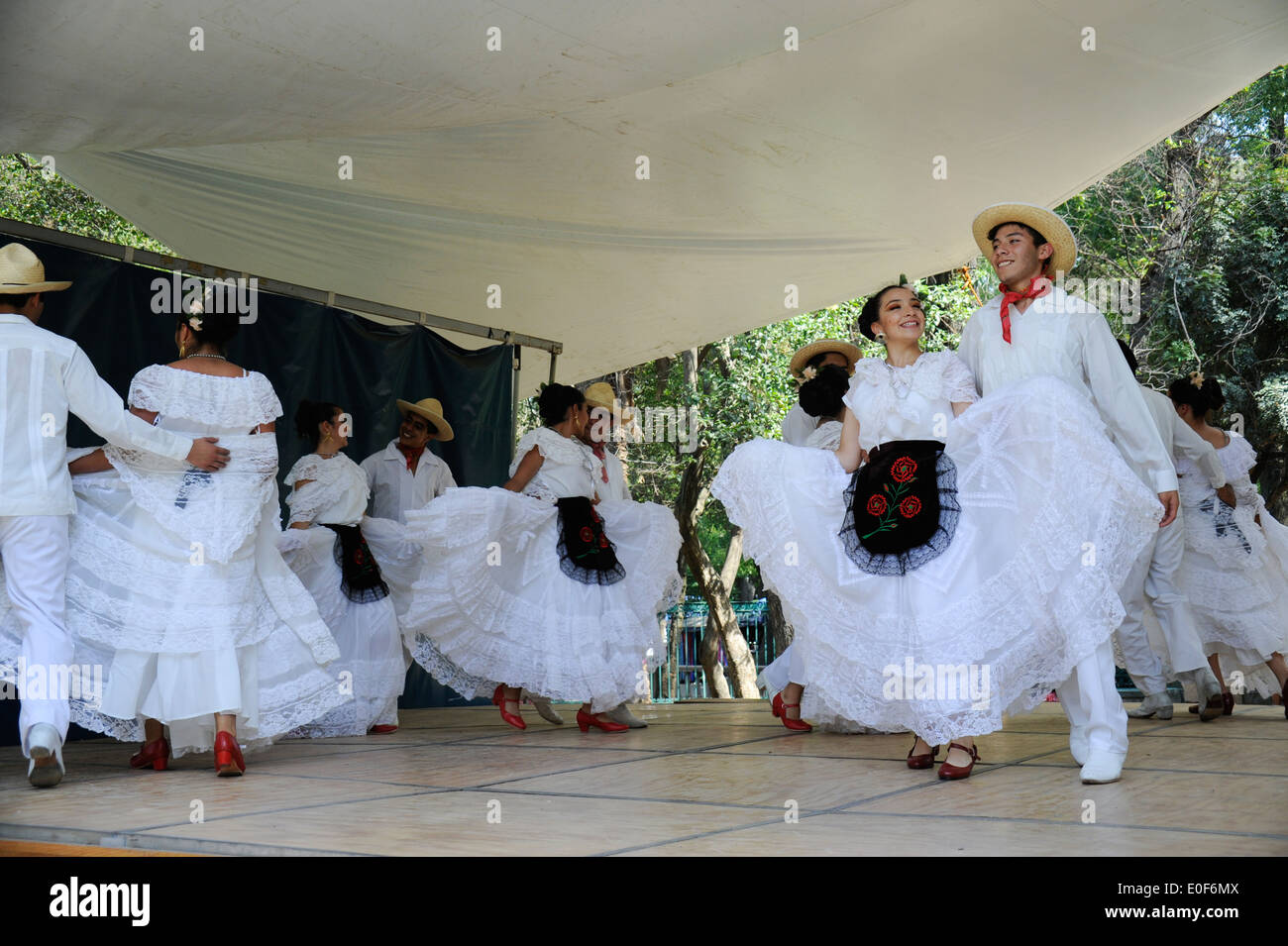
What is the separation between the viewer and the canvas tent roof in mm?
4254

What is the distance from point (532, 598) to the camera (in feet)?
20.1

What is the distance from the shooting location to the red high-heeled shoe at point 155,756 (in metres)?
4.60

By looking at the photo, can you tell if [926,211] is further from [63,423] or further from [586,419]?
[63,423]

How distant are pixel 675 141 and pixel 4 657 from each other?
12.3 feet

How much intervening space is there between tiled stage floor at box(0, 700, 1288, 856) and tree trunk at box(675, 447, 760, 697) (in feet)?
28.9

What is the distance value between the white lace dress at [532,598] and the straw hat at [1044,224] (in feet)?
8.36

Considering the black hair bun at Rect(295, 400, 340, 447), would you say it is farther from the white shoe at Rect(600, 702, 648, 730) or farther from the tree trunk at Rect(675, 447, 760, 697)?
the tree trunk at Rect(675, 447, 760, 697)

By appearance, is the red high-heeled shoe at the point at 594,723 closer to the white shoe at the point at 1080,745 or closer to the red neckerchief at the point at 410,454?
the red neckerchief at the point at 410,454

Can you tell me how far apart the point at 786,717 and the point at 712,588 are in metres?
8.71

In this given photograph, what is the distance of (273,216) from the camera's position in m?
6.95

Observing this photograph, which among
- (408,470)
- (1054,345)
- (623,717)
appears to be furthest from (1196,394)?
(408,470)

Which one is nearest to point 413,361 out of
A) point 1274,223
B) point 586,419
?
point 586,419

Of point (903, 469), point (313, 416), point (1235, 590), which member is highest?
point (313, 416)

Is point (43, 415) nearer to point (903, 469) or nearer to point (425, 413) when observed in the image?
point (903, 469)
